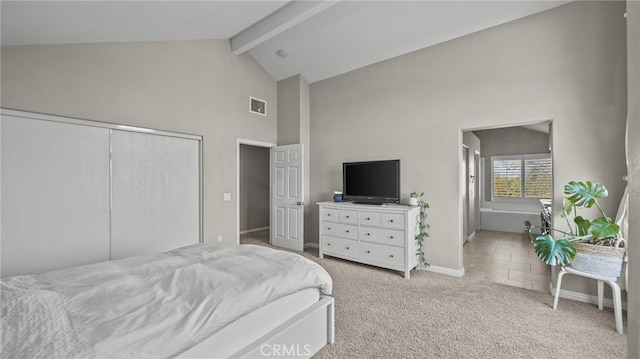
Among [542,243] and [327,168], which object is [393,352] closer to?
[542,243]

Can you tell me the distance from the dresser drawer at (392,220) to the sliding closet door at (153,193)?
2.56 m

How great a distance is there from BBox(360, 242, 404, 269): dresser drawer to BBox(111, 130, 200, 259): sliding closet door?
2345mm

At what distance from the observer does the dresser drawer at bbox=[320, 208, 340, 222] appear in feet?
13.4

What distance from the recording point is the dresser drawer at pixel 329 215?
4095 millimetres

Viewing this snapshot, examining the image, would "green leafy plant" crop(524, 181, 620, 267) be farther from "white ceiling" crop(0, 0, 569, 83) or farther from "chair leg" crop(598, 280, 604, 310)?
"white ceiling" crop(0, 0, 569, 83)

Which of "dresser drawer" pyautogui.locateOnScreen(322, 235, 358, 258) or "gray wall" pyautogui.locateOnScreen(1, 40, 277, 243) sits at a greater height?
"gray wall" pyautogui.locateOnScreen(1, 40, 277, 243)

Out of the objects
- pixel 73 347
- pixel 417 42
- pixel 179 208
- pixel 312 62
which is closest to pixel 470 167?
pixel 417 42

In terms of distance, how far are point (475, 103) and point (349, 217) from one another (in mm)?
2173

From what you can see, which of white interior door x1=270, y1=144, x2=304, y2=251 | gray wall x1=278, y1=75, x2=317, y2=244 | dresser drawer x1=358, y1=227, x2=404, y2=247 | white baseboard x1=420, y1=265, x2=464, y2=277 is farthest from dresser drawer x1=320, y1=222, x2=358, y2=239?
white baseboard x1=420, y1=265, x2=464, y2=277

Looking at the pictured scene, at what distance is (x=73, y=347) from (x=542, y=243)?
3.31 m

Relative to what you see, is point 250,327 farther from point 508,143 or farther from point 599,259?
point 508,143

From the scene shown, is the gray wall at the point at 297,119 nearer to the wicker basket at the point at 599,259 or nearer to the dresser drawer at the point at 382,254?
the dresser drawer at the point at 382,254

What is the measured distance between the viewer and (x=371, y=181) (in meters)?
4.07

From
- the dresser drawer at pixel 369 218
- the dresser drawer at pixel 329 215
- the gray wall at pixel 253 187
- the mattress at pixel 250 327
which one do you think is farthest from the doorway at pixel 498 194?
the gray wall at pixel 253 187
